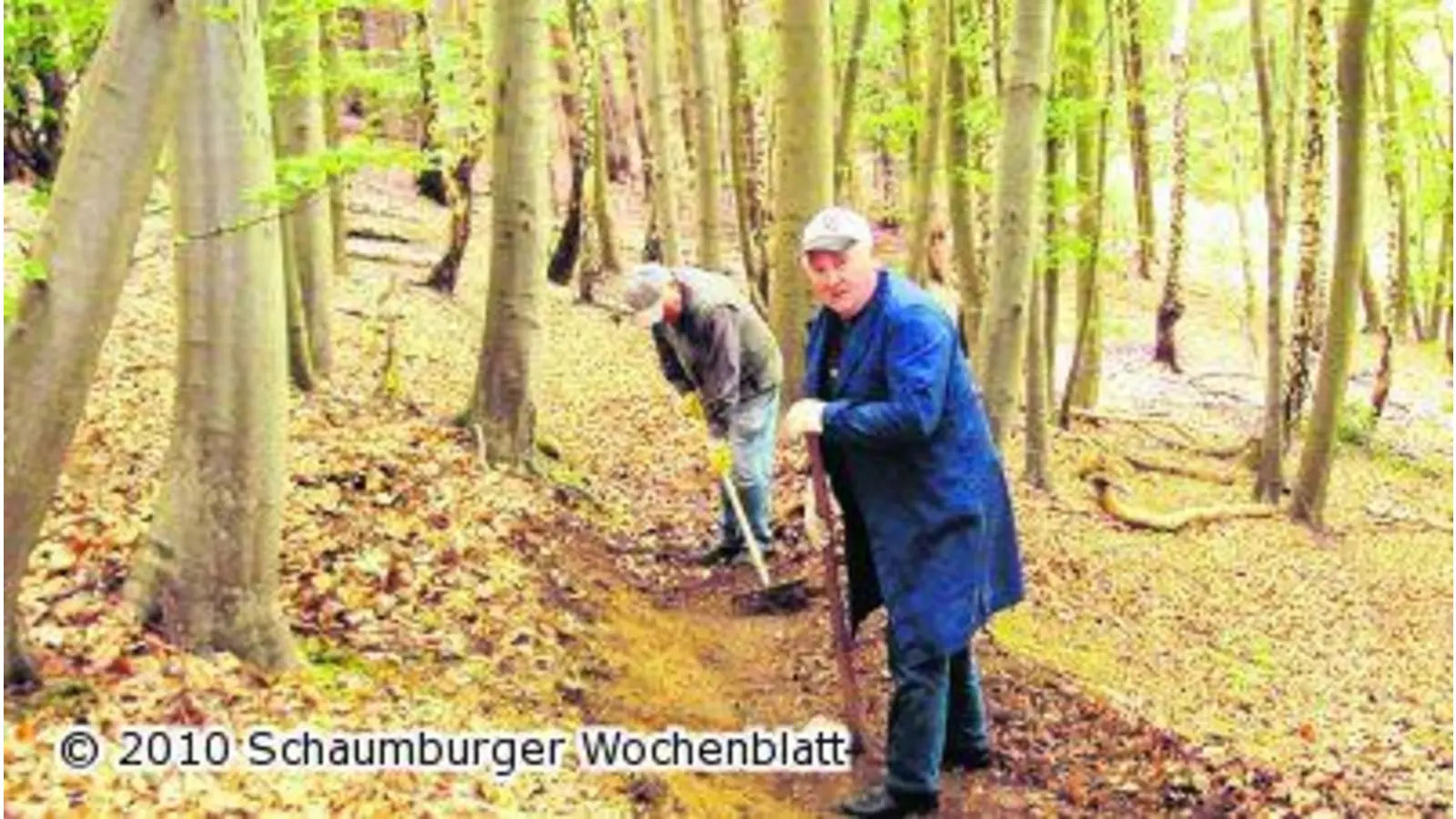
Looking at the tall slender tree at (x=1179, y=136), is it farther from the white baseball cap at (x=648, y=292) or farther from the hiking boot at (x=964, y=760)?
the hiking boot at (x=964, y=760)

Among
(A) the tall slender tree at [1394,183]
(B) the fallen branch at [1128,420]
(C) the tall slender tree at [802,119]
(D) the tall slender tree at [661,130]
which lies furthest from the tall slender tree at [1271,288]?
(C) the tall slender tree at [802,119]


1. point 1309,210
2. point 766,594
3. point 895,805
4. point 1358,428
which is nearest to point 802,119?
point 766,594

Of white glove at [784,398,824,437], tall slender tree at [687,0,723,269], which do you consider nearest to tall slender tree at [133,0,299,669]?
white glove at [784,398,824,437]

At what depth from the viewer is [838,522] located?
32.1ft

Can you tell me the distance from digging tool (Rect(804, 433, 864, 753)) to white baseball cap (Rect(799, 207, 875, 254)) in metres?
0.92

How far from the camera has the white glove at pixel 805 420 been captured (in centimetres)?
573

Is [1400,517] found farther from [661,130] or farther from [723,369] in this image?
[723,369]

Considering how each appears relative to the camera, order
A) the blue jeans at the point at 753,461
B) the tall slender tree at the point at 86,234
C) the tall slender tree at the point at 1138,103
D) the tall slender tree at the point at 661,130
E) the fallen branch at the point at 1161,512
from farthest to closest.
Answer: the tall slender tree at the point at 1138,103
the tall slender tree at the point at 661,130
the fallen branch at the point at 1161,512
the blue jeans at the point at 753,461
the tall slender tree at the point at 86,234

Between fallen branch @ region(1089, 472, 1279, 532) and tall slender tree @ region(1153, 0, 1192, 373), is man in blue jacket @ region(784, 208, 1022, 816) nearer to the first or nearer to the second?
fallen branch @ region(1089, 472, 1279, 532)

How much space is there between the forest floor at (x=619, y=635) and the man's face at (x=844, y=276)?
2099 mm

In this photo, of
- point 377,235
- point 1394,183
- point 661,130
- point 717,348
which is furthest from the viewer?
point 1394,183

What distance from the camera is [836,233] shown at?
5.69 meters

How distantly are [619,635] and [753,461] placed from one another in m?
1.87

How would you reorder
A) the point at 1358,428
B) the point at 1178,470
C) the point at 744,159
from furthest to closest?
the point at 1358,428, the point at 744,159, the point at 1178,470
